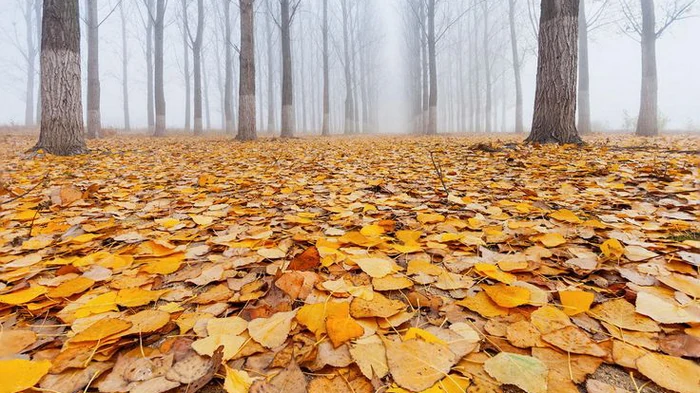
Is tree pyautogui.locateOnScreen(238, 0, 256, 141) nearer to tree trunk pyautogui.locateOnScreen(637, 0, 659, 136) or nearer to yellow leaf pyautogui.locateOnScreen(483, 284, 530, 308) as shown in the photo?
yellow leaf pyautogui.locateOnScreen(483, 284, 530, 308)

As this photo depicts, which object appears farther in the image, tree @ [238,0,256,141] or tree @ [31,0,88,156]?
tree @ [238,0,256,141]

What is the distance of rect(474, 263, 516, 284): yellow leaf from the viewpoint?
0.92 meters

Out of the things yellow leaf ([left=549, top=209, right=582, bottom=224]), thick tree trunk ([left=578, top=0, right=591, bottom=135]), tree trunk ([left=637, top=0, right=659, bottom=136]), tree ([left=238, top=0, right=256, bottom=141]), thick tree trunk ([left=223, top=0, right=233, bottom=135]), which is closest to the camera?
yellow leaf ([left=549, top=209, right=582, bottom=224])

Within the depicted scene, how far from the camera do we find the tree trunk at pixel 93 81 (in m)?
7.84

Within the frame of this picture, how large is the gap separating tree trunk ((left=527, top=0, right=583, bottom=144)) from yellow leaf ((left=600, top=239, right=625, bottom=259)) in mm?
3477

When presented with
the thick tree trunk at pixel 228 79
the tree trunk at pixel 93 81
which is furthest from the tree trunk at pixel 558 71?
the thick tree trunk at pixel 228 79

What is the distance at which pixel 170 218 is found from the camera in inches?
63.8

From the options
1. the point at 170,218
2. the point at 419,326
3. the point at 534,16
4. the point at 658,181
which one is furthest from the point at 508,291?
the point at 534,16

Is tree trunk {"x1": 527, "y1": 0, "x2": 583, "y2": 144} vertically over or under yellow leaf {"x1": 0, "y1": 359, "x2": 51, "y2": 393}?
over

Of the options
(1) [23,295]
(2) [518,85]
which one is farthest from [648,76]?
(1) [23,295]

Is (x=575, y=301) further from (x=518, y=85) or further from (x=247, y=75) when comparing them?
Answer: (x=518, y=85)

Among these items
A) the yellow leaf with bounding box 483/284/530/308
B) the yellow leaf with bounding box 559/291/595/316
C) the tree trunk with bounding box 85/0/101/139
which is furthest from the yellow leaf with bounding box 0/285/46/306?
the tree trunk with bounding box 85/0/101/139

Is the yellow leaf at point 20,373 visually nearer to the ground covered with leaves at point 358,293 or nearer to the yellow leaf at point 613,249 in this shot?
the ground covered with leaves at point 358,293

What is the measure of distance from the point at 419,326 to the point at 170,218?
4.35 feet
